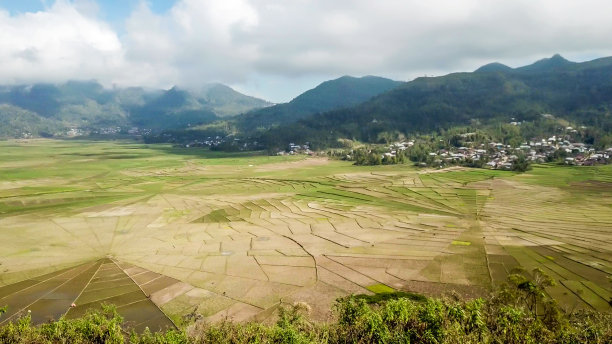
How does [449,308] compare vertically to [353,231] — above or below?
above

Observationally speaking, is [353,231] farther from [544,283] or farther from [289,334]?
[289,334]

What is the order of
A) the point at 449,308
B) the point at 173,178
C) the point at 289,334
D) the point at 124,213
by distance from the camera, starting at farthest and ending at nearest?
the point at 173,178 → the point at 124,213 → the point at 449,308 → the point at 289,334

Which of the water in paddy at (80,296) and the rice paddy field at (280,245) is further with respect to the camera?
the rice paddy field at (280,245)

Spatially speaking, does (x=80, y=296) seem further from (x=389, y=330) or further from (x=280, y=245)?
(x=389, y=330)

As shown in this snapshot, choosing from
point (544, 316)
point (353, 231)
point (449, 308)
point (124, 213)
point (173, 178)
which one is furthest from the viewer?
point (173, 178)

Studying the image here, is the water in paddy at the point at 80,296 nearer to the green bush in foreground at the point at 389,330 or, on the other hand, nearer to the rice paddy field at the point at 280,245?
the rice paddy field at the point at 280,245

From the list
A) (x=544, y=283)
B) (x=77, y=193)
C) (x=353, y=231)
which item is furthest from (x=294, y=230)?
(x=77, y=193)

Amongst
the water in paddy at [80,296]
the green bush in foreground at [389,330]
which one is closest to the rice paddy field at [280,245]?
the water in paddy at [80,296]

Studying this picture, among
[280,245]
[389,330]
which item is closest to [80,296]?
[280,245]

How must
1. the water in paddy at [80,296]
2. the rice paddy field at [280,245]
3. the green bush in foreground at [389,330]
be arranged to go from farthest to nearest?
the rice paddy field at [280,245]
the water in paddy at [80,296]
the green bush in foreground at [389,330]
